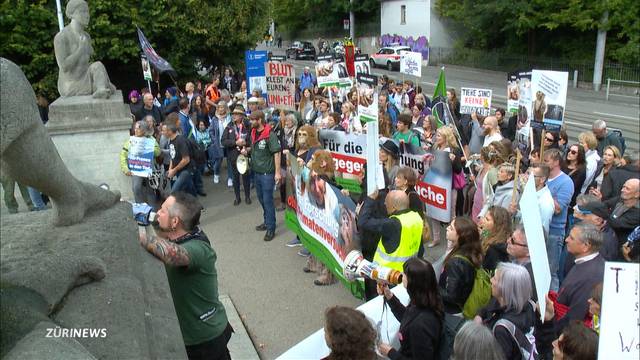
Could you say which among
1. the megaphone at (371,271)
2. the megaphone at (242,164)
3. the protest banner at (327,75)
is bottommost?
the megaphone at (242,164)

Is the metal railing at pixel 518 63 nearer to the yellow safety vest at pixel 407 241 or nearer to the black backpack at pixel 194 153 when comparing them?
the black backpack at pixel 194 153

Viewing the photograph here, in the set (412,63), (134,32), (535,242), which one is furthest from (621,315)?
(134,32)

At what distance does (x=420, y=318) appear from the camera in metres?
3.58

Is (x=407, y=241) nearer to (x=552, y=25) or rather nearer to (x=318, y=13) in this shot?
(x=552, y=25)

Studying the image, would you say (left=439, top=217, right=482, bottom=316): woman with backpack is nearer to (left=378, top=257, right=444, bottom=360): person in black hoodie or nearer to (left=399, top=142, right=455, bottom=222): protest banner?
(left=378, top=257, right=444, bottom=360): person in black hoodie

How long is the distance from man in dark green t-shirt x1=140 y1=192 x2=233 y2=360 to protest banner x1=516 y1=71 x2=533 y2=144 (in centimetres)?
705

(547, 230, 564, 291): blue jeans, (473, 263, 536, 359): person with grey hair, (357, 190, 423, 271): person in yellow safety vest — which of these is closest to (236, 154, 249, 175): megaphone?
(357, 190, 423, 271): person in yellow safety vest

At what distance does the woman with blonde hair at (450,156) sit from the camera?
7652 mm

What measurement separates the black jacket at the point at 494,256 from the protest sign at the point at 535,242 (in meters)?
1.11

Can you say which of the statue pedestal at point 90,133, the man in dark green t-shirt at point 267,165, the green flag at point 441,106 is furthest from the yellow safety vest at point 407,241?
the green flag at point 441,106

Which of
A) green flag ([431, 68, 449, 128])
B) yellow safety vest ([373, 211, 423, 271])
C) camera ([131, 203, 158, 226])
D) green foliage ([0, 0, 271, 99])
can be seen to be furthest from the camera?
green foliage ([0, 0, 271, 99])

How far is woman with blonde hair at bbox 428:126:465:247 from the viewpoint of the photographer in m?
7.65

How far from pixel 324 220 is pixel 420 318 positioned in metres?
3.09

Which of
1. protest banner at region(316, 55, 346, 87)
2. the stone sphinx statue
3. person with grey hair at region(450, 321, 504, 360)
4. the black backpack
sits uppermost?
the stone sphinx statue
